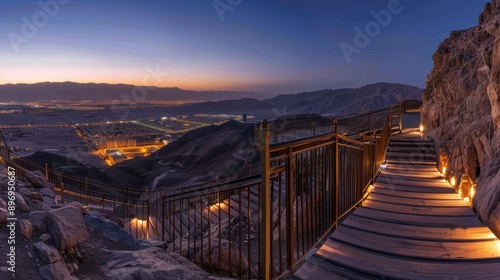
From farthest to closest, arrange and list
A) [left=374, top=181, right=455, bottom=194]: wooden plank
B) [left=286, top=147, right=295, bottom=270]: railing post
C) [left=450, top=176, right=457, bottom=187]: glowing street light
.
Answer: [left=450, top=176, right=457, bottom=187]: glowing street light, [left=374, top=181, right=455, bottom=194]: wooden plank, [left=286, top=147, right=295, bottom=270]: railing post

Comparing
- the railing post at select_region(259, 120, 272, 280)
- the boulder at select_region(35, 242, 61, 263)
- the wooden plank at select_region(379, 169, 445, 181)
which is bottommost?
the wooden plank at select_region(379, 169, 445, 181)

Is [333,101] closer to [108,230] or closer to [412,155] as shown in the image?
[412,155]

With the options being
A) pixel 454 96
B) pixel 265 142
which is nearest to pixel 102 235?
pixel 265 142

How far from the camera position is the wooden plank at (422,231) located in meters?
4.49

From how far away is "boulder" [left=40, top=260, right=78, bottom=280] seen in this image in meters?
3.63

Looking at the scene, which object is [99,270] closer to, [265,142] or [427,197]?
[265,142]

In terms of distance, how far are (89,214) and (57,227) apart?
192cm

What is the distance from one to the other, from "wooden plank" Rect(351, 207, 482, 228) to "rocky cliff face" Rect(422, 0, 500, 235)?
34 centimetres

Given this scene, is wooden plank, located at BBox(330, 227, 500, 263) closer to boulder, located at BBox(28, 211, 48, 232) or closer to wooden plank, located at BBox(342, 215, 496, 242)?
wooden plank, located at BBox(342, 215, 496, 242)

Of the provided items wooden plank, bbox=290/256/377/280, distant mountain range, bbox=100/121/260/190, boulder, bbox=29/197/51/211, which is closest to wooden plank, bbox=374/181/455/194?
wooden plank, bbox=290/256/377/280

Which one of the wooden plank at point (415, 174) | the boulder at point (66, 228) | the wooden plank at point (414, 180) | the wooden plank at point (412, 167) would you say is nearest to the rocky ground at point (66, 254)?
the boulder at point (66, 228)

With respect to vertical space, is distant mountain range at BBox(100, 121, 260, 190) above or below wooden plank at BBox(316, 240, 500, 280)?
below

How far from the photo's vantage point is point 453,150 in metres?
11.1

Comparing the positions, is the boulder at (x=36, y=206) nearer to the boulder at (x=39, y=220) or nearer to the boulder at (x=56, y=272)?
the boulder at (x=39, y=220)
